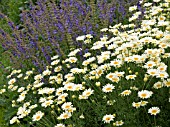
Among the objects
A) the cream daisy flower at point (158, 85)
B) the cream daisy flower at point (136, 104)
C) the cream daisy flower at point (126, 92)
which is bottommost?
the cream daisy flower at point (136, 104)

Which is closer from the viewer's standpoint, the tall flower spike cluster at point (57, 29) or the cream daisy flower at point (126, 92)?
the cream daisy flower at point (126, 92)

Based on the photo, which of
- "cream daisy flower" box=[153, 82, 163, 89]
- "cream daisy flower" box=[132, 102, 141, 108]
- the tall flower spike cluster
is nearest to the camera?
"cream daisy flower" box=[132, 102, 141, 108]

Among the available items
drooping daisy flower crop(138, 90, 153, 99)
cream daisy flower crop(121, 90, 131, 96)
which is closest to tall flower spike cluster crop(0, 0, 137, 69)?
cream daisy flower crop(121, 90, 131, 96)

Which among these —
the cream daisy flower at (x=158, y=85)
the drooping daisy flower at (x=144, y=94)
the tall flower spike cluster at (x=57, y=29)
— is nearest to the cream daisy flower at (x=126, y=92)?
the drooping daisy flower at (x=144, y=94)

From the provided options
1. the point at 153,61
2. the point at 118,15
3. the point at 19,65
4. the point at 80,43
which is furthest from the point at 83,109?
the point at 118,15

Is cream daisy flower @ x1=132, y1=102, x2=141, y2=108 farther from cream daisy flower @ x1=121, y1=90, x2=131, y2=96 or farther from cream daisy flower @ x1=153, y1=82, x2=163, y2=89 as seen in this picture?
cream daisy flower @ x1=153, y1=82, x2=163, y2=89

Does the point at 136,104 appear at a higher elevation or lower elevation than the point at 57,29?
lower

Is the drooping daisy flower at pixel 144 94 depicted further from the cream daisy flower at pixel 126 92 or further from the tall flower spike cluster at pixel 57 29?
the tall flower spike cluster at pixel 57 29

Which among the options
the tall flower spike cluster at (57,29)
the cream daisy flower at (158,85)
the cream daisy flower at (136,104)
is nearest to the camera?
the cream daisy flower at (136,104)

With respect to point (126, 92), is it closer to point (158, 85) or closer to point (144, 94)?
point (144, 94)

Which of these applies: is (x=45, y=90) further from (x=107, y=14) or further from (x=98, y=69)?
(x=107, y=14)

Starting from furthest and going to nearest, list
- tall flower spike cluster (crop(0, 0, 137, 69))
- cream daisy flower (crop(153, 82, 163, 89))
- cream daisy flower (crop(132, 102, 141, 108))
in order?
tall flower spike cluster (crop(0, 0, 137, 69))
cream daisy flower (crop(153, 82, 163, 89))
cream daisy flower (crop(132, 102, 141, 108))

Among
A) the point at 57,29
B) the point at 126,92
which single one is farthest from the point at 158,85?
the point at 57,29

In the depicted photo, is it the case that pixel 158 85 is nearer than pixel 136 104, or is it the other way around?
pixel 136 104
